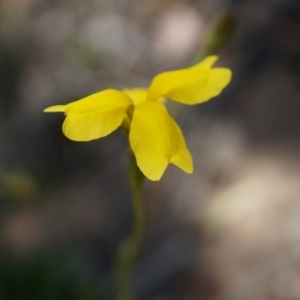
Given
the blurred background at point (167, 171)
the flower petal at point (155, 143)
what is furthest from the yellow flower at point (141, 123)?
the blurred background at point (167, 171)

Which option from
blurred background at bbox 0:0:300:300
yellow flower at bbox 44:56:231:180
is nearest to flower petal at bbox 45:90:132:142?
yellow flower at bbox 44:56:231:180

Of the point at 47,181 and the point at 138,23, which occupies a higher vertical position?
the point at 138,23

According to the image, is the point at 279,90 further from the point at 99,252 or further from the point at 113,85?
the point at 99,252

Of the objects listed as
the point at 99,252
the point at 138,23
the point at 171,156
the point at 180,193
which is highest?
the point at 171,156

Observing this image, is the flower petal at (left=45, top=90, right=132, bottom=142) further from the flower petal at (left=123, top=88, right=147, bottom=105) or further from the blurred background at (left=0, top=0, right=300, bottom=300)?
Result: the blurred background at (left=0, top=0, right=300, bottom=300)

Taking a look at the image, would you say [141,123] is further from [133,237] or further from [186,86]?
[133,237]

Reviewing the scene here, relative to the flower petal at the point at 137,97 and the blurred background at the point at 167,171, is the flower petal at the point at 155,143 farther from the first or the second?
the blurred background at the point at 167,171

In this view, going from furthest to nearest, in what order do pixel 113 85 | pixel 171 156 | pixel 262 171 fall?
pixel 113 85
pixel 262 171
pixel 171 156

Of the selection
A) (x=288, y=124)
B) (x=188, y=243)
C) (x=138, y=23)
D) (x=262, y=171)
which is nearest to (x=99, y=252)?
(x=188, y=243)
